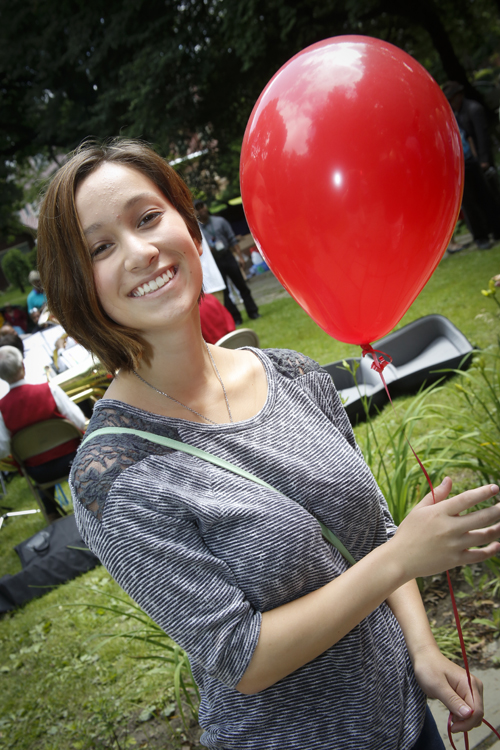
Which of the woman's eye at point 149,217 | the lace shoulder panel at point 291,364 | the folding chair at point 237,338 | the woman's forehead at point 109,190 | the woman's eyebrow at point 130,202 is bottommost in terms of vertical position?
the folding chair at point 237,338

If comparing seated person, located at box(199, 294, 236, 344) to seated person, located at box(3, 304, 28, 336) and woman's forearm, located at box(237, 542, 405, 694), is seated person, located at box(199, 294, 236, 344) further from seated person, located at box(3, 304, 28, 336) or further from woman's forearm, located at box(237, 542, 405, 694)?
seated person, located at box(3, 304, 28, 336)

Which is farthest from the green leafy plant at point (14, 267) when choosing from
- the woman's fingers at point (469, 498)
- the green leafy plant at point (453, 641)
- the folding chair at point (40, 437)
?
the woman's fingers at point (469, 498)

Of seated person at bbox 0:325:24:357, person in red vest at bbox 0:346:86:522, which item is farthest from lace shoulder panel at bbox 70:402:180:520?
seated person at bbox 0:325:24:357

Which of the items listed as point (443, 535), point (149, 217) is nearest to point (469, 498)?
point (443, 535)

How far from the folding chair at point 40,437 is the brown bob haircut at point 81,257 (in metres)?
3.94

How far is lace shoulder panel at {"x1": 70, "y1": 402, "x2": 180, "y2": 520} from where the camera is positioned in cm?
94

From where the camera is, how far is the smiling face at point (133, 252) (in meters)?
1.09

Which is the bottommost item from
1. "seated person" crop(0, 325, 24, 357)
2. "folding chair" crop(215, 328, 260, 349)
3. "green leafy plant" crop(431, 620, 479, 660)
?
"green leafy plant" crop(431, 620, 479, 660)

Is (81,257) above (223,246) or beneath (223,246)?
above

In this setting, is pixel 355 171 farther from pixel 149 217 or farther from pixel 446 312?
pixel 446 312

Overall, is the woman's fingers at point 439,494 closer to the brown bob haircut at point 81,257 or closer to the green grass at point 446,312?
the brown bob haircut at point 81,257

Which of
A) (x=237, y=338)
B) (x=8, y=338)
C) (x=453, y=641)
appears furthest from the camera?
(x=8, y=338)

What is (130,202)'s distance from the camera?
112 centimetres

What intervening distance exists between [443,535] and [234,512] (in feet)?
1.15
